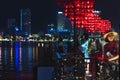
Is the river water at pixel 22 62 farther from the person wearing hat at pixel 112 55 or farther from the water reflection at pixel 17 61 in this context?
the person wearing hat at pixel 112 55

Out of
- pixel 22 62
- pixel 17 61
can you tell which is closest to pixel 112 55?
pixel 22 62

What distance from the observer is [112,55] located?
30.2 ft

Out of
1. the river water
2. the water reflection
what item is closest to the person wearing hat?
the river water

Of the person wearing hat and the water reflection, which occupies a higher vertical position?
the person wearing hat

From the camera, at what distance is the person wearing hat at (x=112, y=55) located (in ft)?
26.3

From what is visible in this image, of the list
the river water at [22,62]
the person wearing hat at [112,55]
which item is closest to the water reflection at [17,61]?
the river water at [22,62]

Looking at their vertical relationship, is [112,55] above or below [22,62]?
above

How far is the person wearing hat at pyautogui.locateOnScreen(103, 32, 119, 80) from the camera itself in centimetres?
801

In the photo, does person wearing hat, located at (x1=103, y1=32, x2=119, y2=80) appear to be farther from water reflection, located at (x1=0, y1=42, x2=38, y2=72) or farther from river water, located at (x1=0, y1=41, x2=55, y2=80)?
water reflection, located at (x1=0, y1=42, x2=38, y2=72)

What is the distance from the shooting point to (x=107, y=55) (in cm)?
995

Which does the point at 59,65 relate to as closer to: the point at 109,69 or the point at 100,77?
the point at 100,77

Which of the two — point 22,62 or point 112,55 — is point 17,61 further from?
point 112,55

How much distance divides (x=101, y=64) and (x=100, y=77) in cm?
44

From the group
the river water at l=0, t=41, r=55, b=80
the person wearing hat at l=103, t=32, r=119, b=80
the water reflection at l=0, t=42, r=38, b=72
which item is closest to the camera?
the person wearing hat at l=103, t=32, r=119, b=80
